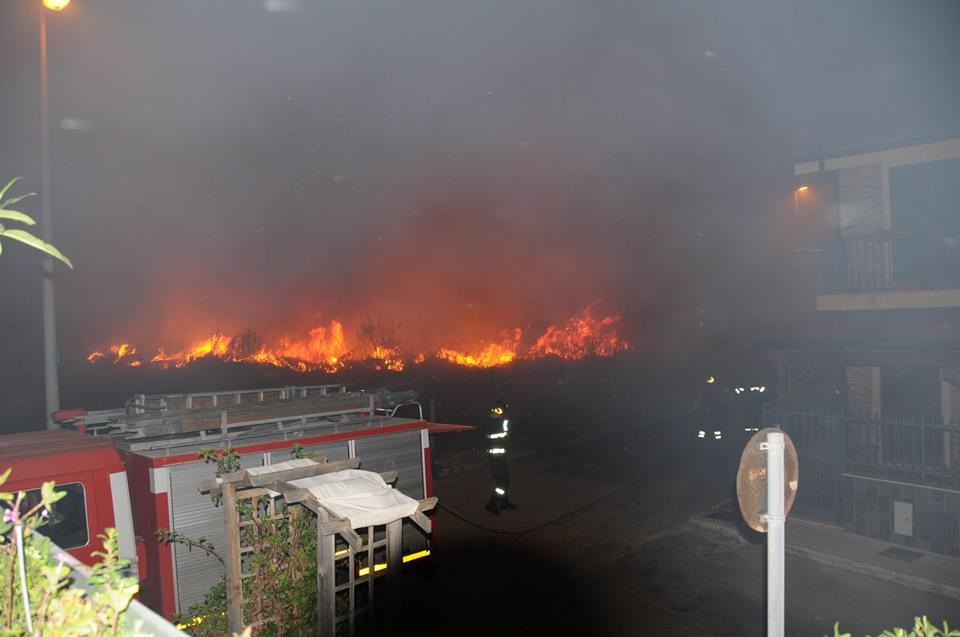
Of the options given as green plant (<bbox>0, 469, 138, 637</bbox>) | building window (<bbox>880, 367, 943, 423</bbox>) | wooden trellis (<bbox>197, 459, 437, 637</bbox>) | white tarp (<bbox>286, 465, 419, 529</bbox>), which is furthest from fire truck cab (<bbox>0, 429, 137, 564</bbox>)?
building window (<bbox>880, 367, 943, 423</bbox>)

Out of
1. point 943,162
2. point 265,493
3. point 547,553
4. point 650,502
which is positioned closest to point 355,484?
point 265,493

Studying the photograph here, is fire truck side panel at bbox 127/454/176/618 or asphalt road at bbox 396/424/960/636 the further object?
asphalt road at bbox 396/424/960/636

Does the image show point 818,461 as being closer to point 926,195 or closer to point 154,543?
point 926,195

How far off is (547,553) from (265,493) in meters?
5.17

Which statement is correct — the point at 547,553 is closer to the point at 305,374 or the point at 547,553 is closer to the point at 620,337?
the point at 305,374

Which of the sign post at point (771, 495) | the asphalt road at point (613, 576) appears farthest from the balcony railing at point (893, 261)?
the sign post at point (771, 495)

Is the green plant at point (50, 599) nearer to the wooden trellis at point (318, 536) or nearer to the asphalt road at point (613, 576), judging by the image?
the wooden trellis at point (318, 536)

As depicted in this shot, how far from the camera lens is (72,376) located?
19.4 metres

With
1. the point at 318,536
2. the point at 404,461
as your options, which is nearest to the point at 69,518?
the point at 318,536

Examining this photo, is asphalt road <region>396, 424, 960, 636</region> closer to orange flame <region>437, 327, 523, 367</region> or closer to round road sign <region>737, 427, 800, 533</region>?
round road sign <region>737, 427, 800, 533</region>

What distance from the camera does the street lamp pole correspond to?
8305 millimetres

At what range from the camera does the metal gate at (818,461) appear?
10.0 meters

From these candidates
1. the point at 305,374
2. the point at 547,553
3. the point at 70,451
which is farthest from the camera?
the point at 305,374

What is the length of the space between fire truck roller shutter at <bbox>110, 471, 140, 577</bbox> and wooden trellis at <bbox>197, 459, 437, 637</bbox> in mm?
753
